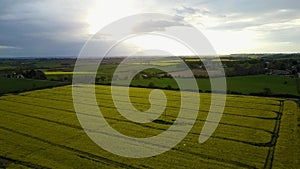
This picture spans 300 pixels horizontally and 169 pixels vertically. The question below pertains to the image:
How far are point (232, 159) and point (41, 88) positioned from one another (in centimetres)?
5736

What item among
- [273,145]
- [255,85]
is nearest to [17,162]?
[273,145]

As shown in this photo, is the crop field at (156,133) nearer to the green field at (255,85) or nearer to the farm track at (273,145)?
the farm track at (273,145)

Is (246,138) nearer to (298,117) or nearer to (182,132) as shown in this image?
(182,132)

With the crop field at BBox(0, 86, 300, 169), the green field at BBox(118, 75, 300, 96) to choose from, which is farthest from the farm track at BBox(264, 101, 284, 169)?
the green field at BBox(118, 75, 300, 96)

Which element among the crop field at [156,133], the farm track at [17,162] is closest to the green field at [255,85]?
the crop field at [156,133]

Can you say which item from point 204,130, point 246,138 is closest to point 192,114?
point 204,130

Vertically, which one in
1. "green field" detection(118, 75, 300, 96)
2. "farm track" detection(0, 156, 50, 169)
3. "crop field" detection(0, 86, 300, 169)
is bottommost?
"farm track" detection(0, 156, 50, 169)

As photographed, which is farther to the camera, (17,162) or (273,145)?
(273,145)

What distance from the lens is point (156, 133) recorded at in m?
32.0

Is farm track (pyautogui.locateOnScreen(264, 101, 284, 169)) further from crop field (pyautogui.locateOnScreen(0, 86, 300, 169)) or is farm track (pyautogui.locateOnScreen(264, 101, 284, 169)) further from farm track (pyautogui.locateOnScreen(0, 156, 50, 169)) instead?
farm track (pyautogui.locateOnScreen(0, 156, 50, 169))

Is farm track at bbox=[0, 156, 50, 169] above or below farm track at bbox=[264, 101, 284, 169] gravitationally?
below

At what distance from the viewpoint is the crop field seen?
23531 millimetres

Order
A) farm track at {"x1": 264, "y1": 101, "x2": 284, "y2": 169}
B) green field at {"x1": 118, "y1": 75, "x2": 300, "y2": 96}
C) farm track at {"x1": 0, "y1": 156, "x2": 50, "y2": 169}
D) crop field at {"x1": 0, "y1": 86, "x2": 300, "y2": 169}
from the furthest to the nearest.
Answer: green field at {"x1": 118, "y1": 75, "x2": 300, "y2": 96}, crop field at {"x1": 0, "y1": 86, "x2": 300, "y2": 169}, farm track at {"x1": 264, "y1": 101, "x2": 284, "y2": 169}, farm track at {"x1": 0, "y1": 156, "x2": 50, "y2": 169}

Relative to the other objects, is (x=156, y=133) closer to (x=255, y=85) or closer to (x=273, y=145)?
(x=273, y=145)
